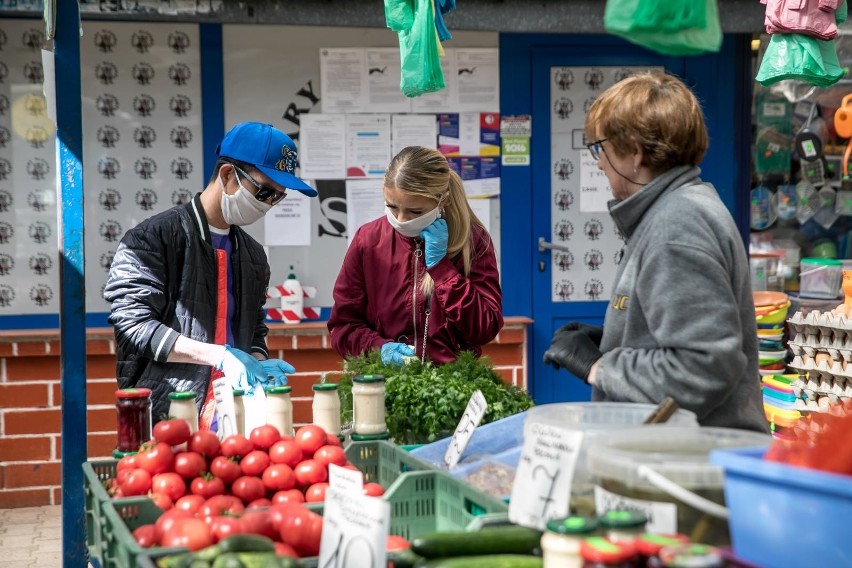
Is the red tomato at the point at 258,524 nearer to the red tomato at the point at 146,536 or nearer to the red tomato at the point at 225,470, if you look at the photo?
the red tomato at the point at 146,536

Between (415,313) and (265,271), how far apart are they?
0.69m

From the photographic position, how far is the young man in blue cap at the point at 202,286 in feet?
13.5

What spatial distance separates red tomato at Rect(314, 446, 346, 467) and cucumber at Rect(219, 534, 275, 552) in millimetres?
695

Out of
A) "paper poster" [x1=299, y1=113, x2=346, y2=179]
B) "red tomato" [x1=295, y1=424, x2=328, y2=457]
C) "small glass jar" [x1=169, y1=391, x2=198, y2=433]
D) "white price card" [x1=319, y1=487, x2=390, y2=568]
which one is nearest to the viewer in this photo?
"white price card" [x1=319, y1=487, x2=390, y2=568]

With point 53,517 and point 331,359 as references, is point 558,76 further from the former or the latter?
point 53,517

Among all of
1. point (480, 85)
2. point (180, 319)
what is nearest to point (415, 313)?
point (180, 319)

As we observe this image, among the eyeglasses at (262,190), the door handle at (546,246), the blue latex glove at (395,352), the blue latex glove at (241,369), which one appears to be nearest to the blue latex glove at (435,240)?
the blue latex glove at (395,352)

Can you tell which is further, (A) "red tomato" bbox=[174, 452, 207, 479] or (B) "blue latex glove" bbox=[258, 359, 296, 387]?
(B) "blue latex glove" bbox=[258, 359, 296, 387]

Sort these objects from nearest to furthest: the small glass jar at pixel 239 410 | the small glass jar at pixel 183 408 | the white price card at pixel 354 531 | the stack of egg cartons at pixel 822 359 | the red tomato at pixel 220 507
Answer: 1. the white price card at pixel 354 531
2. the red tomato at pixel 220 507
3. the small glass jar at pixel 183 408
4. the small glass jar at pixel 239 410
5. the stack of egg cartons at pixel 822 359

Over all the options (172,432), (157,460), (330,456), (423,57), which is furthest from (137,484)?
(423,57)

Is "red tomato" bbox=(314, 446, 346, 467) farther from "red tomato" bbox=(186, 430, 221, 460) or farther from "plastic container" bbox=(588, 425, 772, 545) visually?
"plastic container" bbox=(588, 425, 772, 545)

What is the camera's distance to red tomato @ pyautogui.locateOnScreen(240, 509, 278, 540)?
2434 millimetres

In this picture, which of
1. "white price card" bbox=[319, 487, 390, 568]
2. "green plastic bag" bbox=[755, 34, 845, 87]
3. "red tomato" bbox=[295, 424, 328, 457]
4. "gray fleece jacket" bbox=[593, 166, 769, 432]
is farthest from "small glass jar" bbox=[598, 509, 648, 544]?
"green plastic bag" bbox=[755, 34, 845, 87]

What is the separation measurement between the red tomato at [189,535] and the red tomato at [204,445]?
1.80ft
